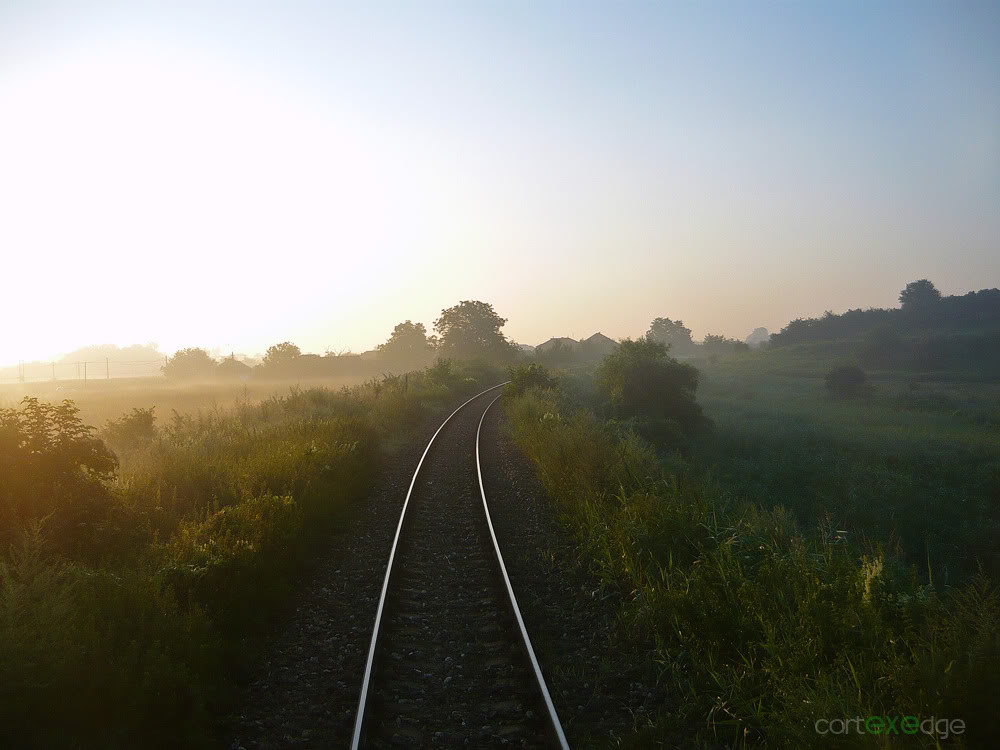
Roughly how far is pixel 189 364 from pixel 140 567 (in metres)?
80.5

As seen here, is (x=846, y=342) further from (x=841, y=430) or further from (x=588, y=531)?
(x=588, y=531)

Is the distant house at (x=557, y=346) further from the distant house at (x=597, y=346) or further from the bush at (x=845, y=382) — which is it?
the bush at (x=845, y=382)

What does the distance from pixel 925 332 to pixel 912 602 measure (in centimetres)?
9343

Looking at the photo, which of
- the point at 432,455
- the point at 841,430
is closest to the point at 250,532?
the point at 432,455

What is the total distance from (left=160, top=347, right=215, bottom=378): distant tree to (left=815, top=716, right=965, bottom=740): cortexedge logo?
8342 cm

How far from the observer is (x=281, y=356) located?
7706 centimetres

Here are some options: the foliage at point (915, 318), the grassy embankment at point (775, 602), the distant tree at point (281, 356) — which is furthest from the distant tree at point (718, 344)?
the grassy embankment at point (775, 602)

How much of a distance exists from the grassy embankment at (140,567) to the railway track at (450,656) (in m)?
1.33

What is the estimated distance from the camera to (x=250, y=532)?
7.98 meters

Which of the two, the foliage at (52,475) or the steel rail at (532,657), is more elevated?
the foliage at (52,475)

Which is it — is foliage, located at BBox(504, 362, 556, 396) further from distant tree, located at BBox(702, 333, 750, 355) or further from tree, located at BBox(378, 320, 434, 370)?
distant tree, located at BBox(702, 333, 750, 355)

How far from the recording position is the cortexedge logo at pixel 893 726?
348 centimetres

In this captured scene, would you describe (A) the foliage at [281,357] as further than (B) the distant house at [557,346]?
No

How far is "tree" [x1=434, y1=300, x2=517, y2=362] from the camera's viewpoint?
267 ft
